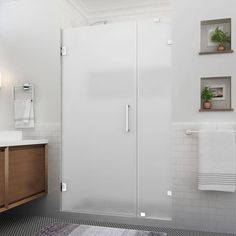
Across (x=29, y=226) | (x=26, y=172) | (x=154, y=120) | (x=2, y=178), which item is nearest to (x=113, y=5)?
(x=154, y=120)

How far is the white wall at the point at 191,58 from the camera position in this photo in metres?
2.77

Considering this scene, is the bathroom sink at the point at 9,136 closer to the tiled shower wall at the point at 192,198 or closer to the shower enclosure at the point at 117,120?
the shower enclosure at the point at 117,120

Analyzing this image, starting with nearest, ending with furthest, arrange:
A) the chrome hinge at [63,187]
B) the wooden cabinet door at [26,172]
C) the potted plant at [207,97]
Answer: the wooden cabinet door at [26,172]
the potted plant at [207,97]
the chrome hinge at [63,187]

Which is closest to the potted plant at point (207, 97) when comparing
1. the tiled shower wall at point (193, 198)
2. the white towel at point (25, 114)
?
the tiled shower wall at point (193, 198)

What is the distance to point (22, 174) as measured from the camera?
2797 mm

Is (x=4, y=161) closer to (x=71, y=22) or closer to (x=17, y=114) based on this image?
(x=17, y=114)

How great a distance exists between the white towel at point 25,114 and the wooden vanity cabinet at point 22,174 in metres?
0.32

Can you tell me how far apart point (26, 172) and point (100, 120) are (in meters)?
0.86

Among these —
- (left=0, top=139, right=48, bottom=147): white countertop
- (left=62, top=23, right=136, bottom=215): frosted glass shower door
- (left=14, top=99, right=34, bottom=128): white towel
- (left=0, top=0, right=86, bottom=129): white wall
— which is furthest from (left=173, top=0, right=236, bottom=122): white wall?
(left=14, top=99, right=34, bottom=128): white towel

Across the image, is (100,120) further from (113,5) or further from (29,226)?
(113,5)

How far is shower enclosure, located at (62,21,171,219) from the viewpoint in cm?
287

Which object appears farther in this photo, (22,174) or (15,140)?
(15,140)

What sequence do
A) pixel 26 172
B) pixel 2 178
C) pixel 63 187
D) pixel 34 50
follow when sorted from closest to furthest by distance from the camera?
pixel 2 178 < pixel 26 172 < pixel 63 187 < pixel 34 50

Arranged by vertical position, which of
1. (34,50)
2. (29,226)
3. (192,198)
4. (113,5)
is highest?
(113,5)
